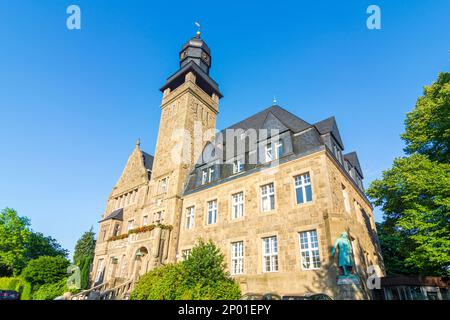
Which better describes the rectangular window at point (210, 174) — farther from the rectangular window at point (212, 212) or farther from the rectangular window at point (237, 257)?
the rectangular window at point (237, 257)

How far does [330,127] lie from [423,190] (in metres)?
7.66

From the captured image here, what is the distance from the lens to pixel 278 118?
1928cm

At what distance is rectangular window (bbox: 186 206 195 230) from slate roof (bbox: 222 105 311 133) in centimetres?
898

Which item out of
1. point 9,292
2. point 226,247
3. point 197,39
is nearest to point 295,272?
point 226,247

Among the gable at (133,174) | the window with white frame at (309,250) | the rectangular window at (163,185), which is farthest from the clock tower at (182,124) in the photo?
the window with white frame at (309,250)

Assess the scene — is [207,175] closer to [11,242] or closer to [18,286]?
[18,286]

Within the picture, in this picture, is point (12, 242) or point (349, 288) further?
point (12, 242)

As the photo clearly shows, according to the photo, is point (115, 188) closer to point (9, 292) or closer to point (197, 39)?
point (9, 292)

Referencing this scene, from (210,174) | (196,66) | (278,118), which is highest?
(196,66)

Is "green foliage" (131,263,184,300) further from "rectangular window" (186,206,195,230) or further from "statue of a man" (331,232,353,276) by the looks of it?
"statue of a man" (331,232,353,276)

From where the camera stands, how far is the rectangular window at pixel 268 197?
654 inches

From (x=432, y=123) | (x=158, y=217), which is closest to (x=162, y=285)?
(x=158, y=217)

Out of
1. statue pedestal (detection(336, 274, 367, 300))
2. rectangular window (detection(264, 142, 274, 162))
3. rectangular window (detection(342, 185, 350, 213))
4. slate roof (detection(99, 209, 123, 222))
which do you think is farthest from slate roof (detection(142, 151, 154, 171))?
statue pedestal (detection(336, 274, 367, 300))

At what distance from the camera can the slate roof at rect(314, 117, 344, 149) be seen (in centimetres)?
1783
